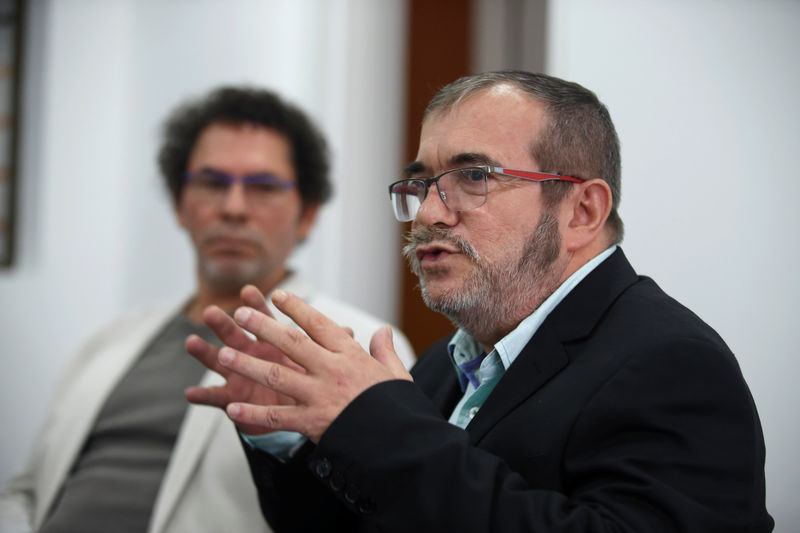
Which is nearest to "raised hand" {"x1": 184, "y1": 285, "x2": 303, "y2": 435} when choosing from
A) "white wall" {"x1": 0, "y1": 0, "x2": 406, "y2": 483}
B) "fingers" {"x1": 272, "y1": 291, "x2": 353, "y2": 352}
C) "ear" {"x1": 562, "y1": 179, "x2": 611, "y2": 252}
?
"fingers" {"x1": 272, "y1": 291, "x2": 353, "y2": 352}

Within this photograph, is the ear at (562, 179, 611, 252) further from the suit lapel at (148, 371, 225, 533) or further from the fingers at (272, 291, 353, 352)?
the suit lapel at (148, 371, 225, 533)

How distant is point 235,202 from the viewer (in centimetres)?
184

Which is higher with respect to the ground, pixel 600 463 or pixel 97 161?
pixel 97 161

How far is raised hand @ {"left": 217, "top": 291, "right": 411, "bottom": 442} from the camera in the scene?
2.66 feet

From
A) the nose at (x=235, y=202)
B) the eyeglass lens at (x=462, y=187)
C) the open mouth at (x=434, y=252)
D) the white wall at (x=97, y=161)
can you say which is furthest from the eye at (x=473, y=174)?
the white wall at (x=97, y=161)

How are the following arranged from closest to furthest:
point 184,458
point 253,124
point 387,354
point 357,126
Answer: point 387,354
point 184,458
point 253,124
point 357,126

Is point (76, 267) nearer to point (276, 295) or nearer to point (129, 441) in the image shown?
point (129, 441)

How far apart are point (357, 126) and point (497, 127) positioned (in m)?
1.67

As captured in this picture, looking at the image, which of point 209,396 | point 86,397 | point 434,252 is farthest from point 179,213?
point 434,252

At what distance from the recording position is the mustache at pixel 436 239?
0.99m

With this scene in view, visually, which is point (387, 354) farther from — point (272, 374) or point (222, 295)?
point (222, 295)

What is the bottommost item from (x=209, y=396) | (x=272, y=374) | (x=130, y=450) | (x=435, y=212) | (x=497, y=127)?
(x=130, y=450)

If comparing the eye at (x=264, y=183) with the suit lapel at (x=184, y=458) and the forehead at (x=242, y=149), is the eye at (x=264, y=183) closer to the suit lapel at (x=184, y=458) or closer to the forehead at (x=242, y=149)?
the forehead at (x=242, y=149)

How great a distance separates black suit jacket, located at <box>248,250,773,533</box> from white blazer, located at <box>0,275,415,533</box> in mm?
672
